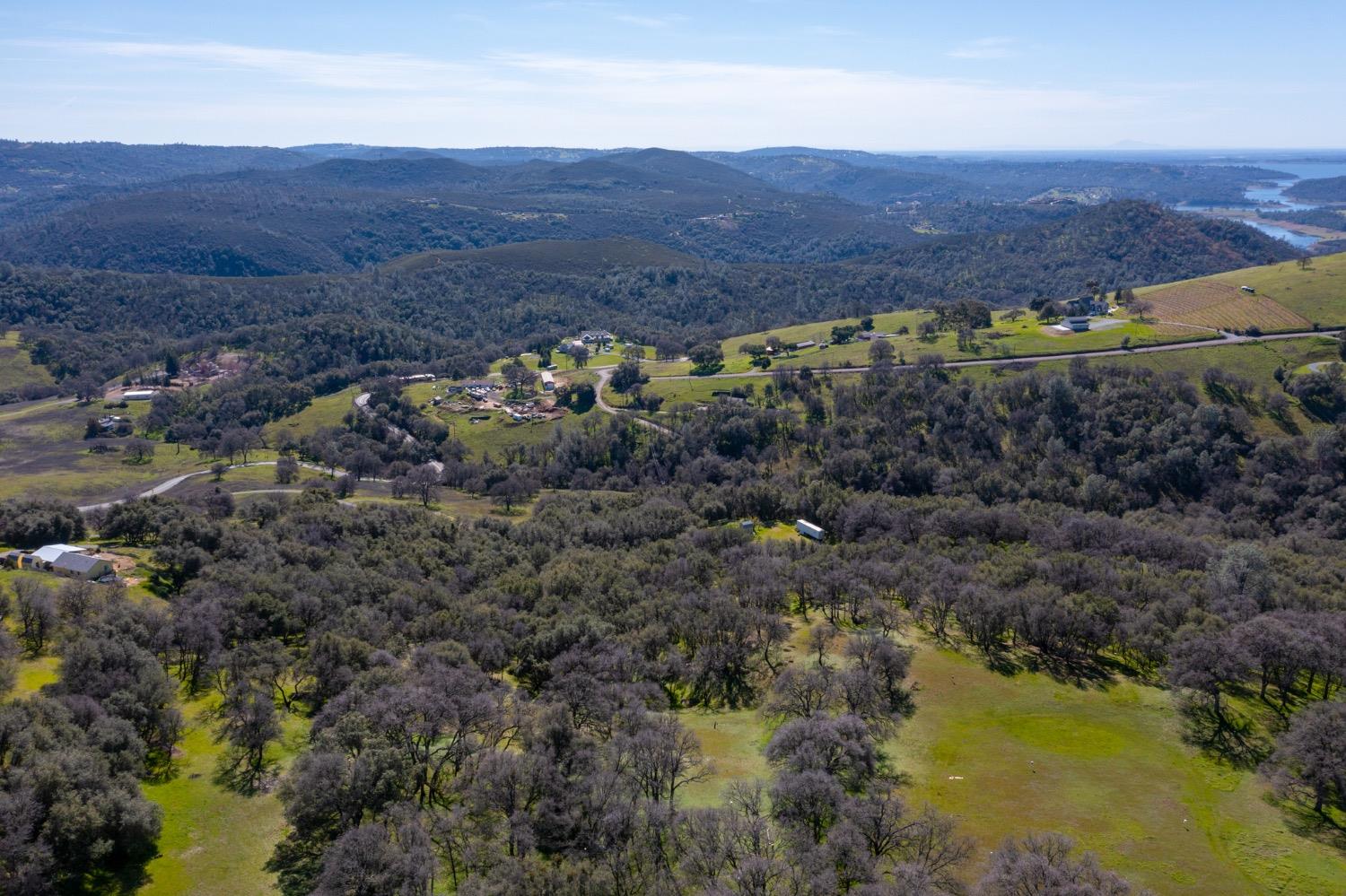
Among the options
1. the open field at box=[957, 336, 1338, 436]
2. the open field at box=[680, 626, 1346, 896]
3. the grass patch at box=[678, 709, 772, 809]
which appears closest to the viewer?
the open field at box=[680, 626, 1346, 896]

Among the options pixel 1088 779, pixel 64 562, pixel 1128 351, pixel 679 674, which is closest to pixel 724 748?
pixel 679 674

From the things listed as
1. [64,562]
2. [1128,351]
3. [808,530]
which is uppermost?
[1128,351]

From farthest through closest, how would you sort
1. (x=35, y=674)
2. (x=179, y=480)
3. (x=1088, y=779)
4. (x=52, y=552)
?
(x=179, y=480), (x=52, y=552), (x=35, y=674), (x=1088, y=779)

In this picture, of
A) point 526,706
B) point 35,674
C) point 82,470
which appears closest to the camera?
point 526,706

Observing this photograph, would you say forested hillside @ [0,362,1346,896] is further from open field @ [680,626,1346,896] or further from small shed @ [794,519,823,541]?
small shed @ [794,519,823,541]

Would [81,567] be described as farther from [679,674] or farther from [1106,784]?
[1106,784]

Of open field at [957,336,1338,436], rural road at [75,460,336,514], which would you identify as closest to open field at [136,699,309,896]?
rural road at [75,460,336,514]

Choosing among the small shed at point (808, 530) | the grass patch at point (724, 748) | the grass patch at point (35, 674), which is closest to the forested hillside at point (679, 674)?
the grass patch at point (724, 748)
